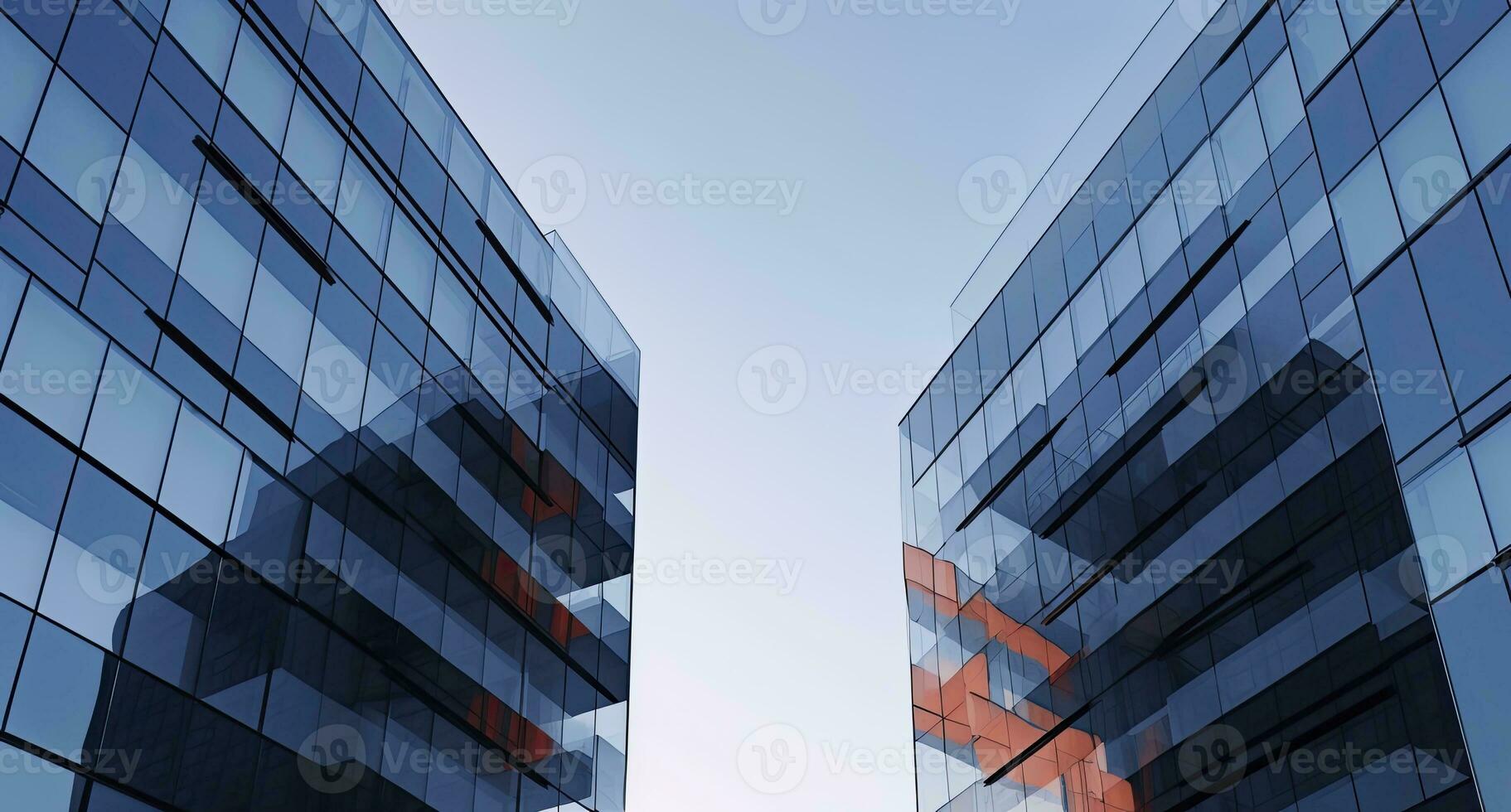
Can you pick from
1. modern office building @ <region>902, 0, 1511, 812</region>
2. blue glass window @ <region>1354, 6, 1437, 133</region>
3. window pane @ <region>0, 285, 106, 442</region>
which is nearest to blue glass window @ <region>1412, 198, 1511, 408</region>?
modern office building @ <region>902, 0, 1511, 812</region>

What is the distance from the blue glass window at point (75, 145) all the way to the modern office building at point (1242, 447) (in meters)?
18.6

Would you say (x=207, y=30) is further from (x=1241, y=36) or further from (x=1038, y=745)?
(x=1038, y=745)

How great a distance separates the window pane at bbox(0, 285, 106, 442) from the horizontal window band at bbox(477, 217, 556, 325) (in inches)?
552

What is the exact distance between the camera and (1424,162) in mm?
18891

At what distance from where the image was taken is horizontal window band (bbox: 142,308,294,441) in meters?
21.4

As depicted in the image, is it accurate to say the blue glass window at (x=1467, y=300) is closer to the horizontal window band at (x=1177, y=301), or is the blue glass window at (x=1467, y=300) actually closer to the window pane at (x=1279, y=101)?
the window pane at (x=1279, y=101)

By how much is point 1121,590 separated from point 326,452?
57.1ft

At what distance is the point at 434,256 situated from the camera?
3023 cm

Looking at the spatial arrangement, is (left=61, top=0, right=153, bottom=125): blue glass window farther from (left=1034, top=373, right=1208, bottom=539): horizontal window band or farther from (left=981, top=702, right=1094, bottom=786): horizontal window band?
(left=981, top=702, right=1094, bottom=786): horizontal window band

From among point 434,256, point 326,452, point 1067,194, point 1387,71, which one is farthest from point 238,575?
point 1067,194

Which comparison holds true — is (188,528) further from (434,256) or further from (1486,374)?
(1486,374)

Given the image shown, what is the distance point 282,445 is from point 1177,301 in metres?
19.2

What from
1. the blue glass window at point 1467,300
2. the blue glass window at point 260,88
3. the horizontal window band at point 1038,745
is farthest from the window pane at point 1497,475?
the blue glass window at point 260,88

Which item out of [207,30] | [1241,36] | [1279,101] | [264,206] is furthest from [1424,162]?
[207,30]
